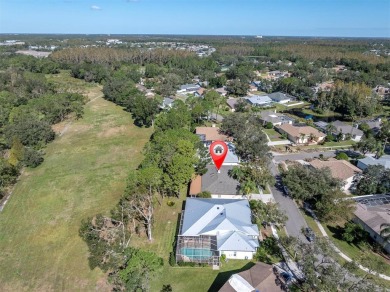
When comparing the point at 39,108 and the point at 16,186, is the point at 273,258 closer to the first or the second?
the point at 16,186

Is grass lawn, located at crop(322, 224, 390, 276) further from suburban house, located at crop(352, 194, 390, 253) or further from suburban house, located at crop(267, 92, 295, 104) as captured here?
suburban house, located at crop(267, 92, 295, 104)

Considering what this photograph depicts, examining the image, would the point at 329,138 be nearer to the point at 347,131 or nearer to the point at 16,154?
the point at 347,131

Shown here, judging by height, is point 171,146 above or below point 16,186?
above

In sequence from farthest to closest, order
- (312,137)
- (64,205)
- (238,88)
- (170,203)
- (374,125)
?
1. (238,88)
2. (374,125)
3. (312,137)
4. (64,205)
5. (170,203)

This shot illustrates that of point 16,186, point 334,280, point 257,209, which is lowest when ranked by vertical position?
point 16,186

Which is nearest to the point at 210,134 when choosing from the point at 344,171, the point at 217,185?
the point at 217,185

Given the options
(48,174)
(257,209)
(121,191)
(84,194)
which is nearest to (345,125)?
(257,209)

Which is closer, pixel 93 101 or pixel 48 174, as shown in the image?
pixel 48 174
